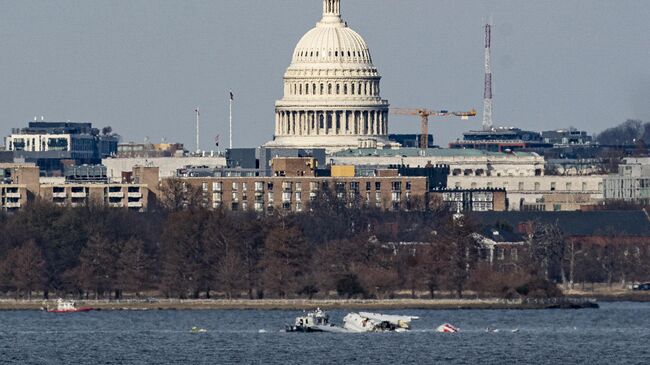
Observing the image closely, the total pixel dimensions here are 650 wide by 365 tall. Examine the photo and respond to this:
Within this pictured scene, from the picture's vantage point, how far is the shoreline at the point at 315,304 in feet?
570

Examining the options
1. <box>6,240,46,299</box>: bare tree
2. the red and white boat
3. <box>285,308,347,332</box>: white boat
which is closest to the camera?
<box>285,308,347,332</box>: white boat

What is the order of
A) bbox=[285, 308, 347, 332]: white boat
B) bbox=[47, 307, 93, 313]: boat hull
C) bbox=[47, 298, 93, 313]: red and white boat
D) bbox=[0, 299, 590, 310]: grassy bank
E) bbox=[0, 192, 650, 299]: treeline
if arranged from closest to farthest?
1. bbox=[285, 308, 347, 332]: white boat
2. bbox=[47, 307, 93, 313]: boat hull
3. bbox=[47, 298, 93, 313]: red and white boat
4. bbox=[0, 299, 590, 310]: grassy bank
5. bbox=[0, 192, 650, 299]: treeline

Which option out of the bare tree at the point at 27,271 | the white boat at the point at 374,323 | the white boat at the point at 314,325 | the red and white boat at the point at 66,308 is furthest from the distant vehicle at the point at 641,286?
the white boat at the point at 314,325

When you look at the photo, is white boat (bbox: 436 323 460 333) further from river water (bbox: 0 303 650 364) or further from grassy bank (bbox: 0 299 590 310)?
grassy bank (bbox: 0 299 590 310)

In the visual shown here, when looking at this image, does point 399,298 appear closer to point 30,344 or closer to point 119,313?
point 119,313

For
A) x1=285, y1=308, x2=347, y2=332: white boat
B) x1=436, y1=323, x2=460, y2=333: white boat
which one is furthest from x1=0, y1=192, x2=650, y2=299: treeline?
x1=436, y1=323, x2=460, y2=333: white boat

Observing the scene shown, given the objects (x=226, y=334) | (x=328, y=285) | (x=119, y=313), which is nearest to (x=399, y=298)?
(x=328, y=285)

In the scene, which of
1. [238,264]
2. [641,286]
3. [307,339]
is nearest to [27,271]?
[238,264]

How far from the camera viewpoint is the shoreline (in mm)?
173875

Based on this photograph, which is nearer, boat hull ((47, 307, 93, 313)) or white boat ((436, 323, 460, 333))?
white boat ((436, 323, 460, 333))

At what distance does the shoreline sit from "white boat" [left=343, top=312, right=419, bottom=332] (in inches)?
556

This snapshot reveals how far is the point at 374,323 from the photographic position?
156875 mm

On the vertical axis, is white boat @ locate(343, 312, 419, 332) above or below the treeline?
below

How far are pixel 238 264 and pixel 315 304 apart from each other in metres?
5.55
